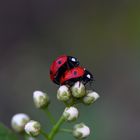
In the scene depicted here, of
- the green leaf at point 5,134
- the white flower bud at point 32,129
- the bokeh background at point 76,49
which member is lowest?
the green leaf at point 5,134

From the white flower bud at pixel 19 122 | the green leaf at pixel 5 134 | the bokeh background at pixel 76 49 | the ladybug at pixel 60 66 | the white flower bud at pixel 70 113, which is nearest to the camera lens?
the white flower bud at pixel 70 113

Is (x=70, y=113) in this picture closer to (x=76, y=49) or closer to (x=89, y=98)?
(x=89, y=98)

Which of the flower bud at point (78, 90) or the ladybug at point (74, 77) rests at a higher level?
the ladybug at point (74, 77)

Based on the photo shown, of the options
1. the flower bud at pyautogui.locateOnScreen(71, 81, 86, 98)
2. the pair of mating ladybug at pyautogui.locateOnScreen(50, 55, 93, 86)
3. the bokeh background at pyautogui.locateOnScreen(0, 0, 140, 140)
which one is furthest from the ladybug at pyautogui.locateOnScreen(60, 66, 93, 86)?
the bokeh background at pyautogui.locateOnScreen(0, 0, 140, 140)

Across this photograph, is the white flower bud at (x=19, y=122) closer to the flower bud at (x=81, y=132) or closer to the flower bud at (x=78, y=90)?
the flower bud at (x=81, y=132)

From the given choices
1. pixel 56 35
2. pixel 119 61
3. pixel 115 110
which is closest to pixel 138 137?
pixel 115 110

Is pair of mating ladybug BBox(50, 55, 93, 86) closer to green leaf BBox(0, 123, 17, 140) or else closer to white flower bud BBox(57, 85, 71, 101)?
white flower bud BBox(57, 85, 71, 101)

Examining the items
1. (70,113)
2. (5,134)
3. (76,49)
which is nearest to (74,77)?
(70,113)

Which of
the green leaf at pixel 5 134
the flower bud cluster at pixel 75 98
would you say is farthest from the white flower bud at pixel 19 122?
the flower bud cluster at pixel 75 98

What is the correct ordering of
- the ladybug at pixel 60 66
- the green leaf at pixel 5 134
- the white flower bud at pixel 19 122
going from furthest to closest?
the white flower bud at pixel 19 122 → the ladybug at pixel 60 66 → the green leaf at pixel 5 134
